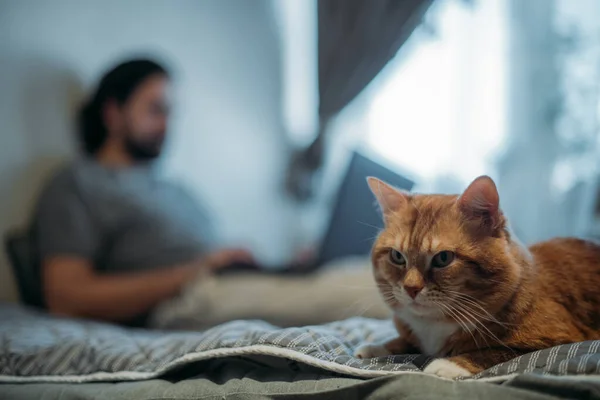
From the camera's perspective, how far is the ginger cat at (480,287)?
784mm

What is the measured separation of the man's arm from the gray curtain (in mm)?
842

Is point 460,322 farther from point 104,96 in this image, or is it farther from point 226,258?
point 104,96

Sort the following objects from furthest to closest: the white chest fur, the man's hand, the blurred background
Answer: the man's hand → the blurred background → the white chest fur

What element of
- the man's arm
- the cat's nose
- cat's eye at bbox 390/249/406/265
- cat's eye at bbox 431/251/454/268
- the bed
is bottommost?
the man's arm

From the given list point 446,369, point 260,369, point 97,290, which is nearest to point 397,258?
point 446,369

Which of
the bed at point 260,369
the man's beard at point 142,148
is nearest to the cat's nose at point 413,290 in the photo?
the bed at point 260,369

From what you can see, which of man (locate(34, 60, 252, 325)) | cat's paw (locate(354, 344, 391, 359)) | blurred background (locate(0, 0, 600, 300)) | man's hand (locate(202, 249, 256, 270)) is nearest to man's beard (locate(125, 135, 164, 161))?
man (locate(34, 60, 252, 325))

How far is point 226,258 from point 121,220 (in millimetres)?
391

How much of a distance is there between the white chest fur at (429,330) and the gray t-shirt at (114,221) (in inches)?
44.7

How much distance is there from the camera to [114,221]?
1.81 metres

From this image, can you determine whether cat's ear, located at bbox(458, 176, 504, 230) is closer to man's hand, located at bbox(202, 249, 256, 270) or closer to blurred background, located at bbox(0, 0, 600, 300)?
blurred background, located at bbox(0, 0, 600, 300)

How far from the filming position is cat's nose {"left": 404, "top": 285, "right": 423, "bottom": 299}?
2.60 ft

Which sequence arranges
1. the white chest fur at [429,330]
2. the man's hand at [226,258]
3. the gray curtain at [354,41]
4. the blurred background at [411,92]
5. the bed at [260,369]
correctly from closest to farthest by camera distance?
the bed at [260,369] → the white chest fur at [429,330] → the gray curtain at [354,41] → the blurred background at [411,92] → the man's hand at [226,258]

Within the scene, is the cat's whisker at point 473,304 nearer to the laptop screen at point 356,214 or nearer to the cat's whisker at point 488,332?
the cat's whisker at point 488,332
